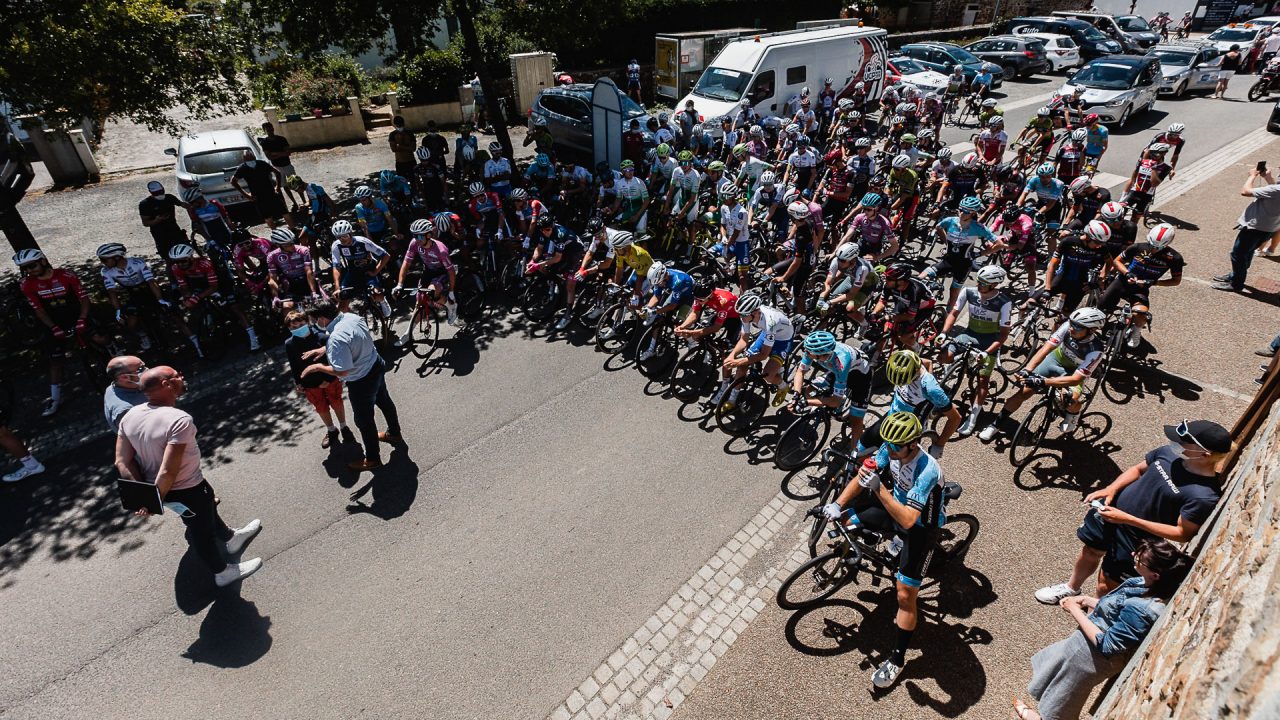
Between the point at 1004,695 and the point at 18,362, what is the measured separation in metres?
13.7

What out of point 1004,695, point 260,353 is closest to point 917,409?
point 1004,695

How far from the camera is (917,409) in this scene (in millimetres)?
6121

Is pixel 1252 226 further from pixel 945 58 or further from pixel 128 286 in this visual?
pixel 945 58

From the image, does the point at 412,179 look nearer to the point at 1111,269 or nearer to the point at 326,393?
the point at 326,393

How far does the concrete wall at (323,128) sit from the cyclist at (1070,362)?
20350 mm

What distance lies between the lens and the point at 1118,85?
19656 millimetres

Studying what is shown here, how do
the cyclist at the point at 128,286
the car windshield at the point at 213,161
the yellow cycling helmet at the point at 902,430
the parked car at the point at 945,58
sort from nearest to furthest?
the yellow cycling helmet at the point at 902,430, the cyclist at the point at 128,286, the car windshield at the point at 213,161, the parked car at the point at 945,58

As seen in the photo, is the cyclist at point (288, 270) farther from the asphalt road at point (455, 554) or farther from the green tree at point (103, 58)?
the green tree at point (103, 58)

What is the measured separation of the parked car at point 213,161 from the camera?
13.1m

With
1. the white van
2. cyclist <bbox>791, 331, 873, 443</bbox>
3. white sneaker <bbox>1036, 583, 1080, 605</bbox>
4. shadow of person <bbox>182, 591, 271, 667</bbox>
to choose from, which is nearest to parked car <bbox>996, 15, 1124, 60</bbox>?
the white van

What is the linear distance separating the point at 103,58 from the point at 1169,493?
45.6ft

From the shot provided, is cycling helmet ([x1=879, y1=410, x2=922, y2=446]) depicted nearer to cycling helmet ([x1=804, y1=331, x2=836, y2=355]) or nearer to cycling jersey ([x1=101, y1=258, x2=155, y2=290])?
cycling helmet ([x1=804, y1=331, x2=836, y2=355])

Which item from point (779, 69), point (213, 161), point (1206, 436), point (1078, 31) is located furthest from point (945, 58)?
point (213, 161)

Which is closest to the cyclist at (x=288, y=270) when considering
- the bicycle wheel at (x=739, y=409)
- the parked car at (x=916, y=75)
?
the bicycle wheel at (x=739, y=409)
